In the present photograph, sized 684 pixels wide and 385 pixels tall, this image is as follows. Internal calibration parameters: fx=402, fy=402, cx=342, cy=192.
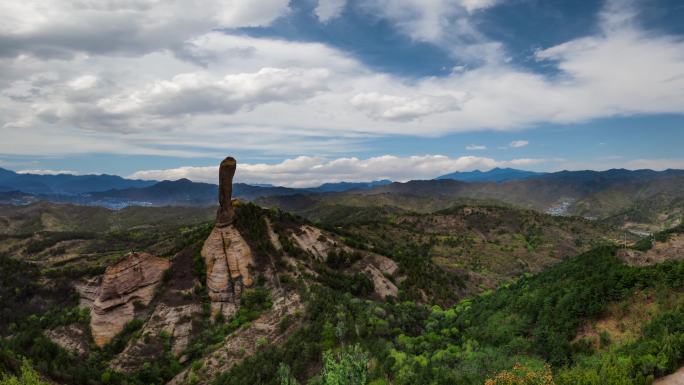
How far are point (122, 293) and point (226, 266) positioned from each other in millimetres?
17031

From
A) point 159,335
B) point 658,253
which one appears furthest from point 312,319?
point 658,253

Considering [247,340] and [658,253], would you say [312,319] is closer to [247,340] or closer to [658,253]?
[247,340]

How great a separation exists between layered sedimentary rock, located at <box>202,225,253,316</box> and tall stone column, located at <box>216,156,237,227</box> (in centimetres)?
161

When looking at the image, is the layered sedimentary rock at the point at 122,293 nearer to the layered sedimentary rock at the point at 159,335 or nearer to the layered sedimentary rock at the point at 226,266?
the layered sedimentary rock at the point at 159,335

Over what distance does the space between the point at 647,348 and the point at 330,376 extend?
99.1 ft

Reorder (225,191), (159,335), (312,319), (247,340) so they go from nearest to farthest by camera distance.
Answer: (247,340) → (312,319) → (159,335) → (225,191)

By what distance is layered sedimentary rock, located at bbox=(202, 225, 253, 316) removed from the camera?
7012 cm

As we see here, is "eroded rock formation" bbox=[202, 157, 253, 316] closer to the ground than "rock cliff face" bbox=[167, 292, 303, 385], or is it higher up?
higher up

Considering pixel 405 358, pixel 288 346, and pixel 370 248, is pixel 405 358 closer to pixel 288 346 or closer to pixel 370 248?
pixel 288 346

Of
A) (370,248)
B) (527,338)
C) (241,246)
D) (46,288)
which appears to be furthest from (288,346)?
(46,288)

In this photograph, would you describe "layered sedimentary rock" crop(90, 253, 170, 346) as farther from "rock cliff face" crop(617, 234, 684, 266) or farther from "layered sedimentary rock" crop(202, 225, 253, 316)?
"rock cliff face" crop(617, 234, 684, 266)

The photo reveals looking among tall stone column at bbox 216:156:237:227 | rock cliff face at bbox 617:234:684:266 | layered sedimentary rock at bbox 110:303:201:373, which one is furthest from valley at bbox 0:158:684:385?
tall stone column at bbox 216:156:237:227

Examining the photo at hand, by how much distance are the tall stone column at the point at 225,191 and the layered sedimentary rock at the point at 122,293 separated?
14.6 meters

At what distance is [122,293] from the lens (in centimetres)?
6650
